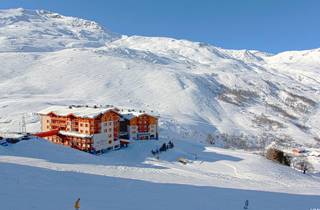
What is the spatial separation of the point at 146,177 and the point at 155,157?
86.1 ft

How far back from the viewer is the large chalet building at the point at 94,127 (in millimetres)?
64812

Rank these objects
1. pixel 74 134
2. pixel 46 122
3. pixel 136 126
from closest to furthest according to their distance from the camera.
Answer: pixel 74 134 < pixel 46 122 < pixel 136 126

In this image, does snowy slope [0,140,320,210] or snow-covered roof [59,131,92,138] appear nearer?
snowy slope [0,140,320,210]

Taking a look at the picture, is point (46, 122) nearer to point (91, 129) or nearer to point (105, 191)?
point (91, 129)

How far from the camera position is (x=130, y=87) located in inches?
6599

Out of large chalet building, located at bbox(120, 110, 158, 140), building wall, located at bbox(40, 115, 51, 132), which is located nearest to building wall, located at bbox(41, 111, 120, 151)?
building wall, located at bbox(40, 115, 51, 132)

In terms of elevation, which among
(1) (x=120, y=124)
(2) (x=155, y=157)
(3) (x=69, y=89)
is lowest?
(2) (x=155, y=157)

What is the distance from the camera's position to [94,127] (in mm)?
65000

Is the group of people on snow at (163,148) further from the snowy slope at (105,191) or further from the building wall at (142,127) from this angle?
the snowy slope at (105,191)

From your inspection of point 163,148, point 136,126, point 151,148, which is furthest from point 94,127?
point 163,148

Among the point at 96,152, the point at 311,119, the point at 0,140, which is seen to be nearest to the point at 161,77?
the point at 311,119

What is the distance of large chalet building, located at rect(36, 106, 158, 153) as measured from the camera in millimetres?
64812

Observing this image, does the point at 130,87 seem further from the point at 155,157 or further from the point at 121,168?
the point at 121,168

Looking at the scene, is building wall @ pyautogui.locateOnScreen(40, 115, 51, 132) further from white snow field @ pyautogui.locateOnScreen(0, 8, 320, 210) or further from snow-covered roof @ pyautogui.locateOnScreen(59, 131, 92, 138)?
white snow field @ pyautogui.locateOnScreen(0, 8, 320, 210)
